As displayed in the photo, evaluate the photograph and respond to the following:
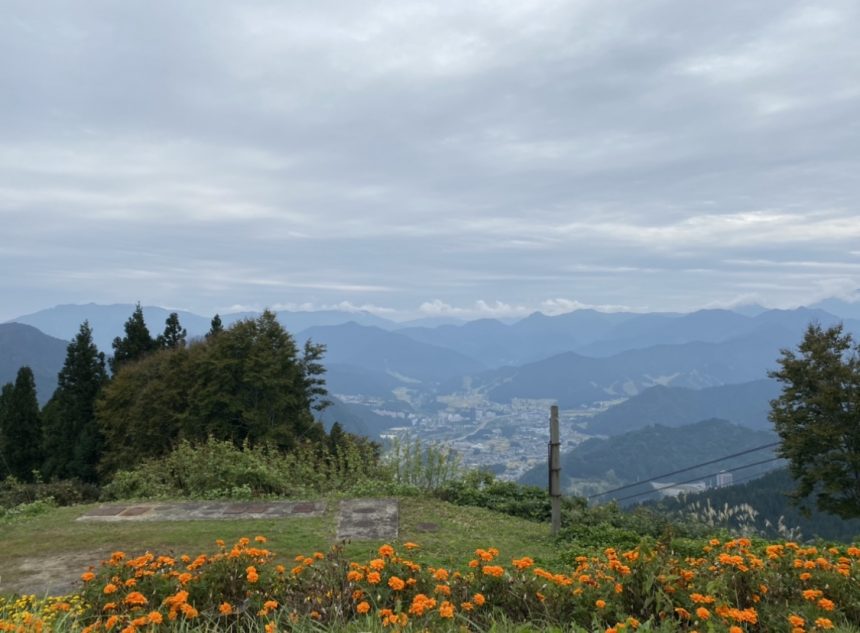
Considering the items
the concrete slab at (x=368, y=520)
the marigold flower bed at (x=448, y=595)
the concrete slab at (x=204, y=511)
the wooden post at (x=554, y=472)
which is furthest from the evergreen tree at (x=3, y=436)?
the marigold flower bed at (x=448, y=595)

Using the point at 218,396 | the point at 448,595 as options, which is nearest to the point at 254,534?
the point at 448,595

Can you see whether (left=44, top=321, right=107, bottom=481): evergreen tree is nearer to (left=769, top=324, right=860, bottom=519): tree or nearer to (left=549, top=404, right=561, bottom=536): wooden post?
(left=549, top=404, right=561, bottom=536): wooden post

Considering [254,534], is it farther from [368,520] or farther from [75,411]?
[75,411]

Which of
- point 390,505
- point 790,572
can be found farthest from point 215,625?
point 390,505

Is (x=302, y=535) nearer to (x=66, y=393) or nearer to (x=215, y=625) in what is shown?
(x=215, y=625)

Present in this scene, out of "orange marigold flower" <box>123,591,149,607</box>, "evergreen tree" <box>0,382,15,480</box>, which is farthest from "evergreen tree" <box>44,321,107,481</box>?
"orange marigold flower" <box>123,591,149,607</box>

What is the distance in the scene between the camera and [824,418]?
18.9 metres

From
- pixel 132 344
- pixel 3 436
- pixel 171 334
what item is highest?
pixel 171 334

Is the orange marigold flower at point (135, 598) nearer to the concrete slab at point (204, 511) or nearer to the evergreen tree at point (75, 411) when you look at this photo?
the concrete slab at point (204, 511)

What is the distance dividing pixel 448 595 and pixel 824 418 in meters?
19.7

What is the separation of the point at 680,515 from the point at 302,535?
5470mm

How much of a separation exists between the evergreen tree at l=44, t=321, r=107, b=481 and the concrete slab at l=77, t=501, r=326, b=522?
28.3 metres

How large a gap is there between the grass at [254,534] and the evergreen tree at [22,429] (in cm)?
3518

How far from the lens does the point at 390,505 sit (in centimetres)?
857
